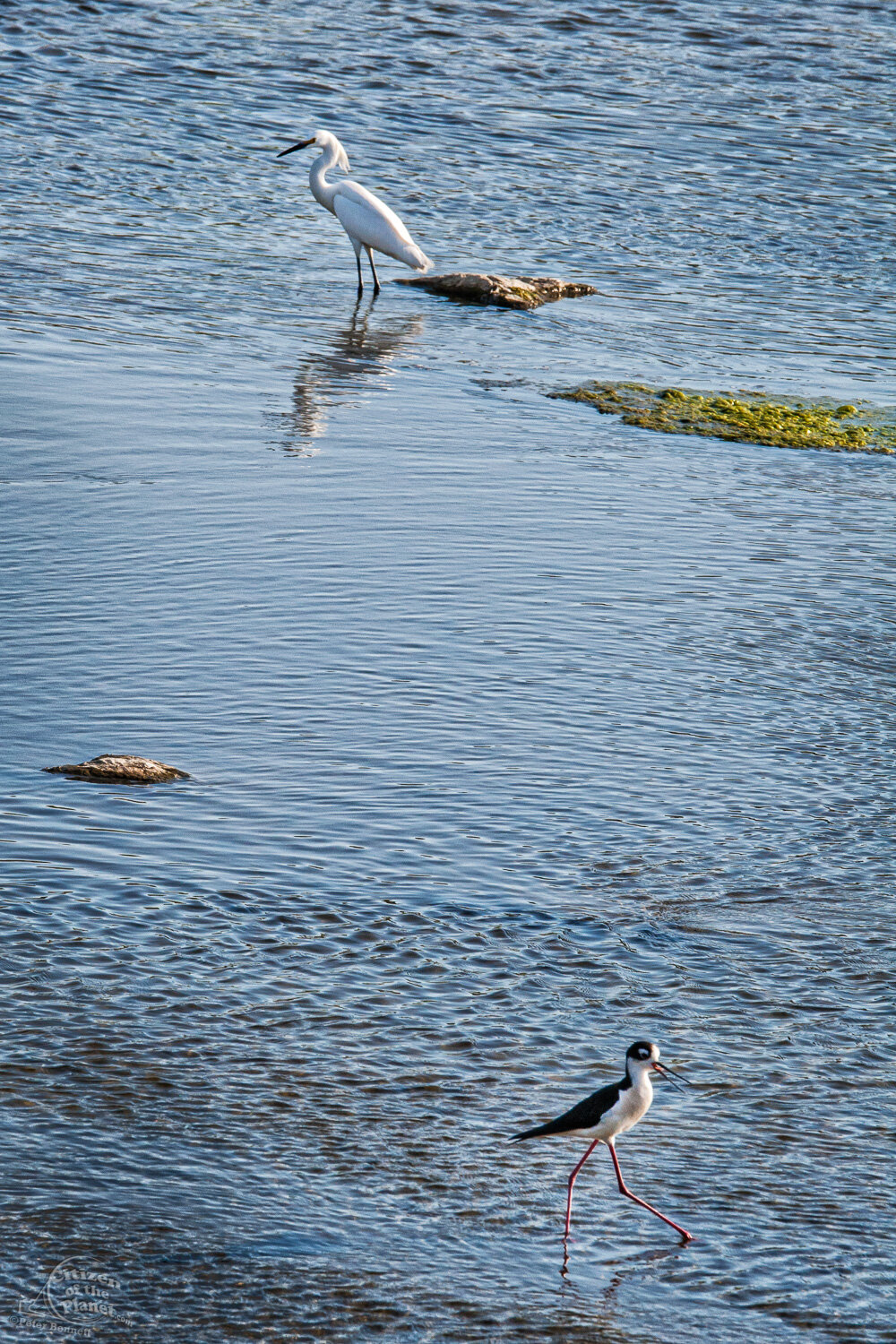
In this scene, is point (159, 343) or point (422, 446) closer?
point (422, 446)

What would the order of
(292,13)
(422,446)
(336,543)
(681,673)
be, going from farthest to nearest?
1. (292,13)
2. (422,446)
3. (336,543)
4. (681,673)

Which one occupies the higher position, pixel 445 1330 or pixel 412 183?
pixel 412 183

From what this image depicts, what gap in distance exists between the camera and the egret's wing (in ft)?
48.0

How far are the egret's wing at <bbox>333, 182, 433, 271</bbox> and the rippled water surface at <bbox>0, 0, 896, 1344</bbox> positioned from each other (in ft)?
1.15

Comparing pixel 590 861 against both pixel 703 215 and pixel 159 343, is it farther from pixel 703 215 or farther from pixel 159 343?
pixel 703 215

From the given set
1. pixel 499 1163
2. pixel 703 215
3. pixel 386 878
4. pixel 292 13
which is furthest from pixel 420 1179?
pixel 292 13

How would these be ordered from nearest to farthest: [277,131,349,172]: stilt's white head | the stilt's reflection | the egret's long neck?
1. the stilt's reflection
2. the egret's long neck
3. [277,131,349,172]: stilt's white head

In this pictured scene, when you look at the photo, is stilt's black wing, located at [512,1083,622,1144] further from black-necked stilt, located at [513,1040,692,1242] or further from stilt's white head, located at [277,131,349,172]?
stilt's white head, located at [277,131,349,172]

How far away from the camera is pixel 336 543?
907cm

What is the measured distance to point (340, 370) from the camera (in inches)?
477

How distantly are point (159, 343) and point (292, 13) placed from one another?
39.9 feet

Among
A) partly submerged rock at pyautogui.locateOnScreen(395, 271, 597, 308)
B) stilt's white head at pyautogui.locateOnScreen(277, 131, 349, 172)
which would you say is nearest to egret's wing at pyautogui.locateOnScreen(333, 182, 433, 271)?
partly submerged rock at pyautogui.locateOnScreen(395, 271, 597, 308)

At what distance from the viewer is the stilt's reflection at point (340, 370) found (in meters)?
10.9

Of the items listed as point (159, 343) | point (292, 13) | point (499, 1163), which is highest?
point (292, 13)
